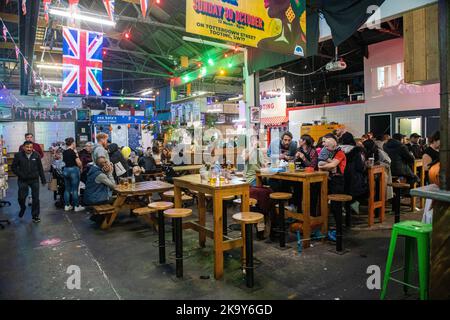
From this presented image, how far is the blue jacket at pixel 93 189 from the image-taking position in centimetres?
625

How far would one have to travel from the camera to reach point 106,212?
19.1 feet

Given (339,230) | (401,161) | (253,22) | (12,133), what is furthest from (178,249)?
(12,133)

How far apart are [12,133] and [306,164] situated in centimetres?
1838

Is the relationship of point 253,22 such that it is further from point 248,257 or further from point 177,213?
point 248,257

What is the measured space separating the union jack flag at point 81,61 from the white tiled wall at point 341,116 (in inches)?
357

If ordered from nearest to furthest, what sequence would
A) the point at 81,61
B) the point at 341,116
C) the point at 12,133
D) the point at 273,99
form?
the point at 81,61 < the point at 273,99 < the point at 341,116 < the point at 12,133

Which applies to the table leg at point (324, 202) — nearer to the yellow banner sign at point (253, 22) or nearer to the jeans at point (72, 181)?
the yellow banner sign at point (253, 22)

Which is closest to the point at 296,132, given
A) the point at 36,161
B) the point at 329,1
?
the point at 329,1

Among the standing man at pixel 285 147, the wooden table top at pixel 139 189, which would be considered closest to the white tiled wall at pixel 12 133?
the wooden table top at pixel 139 189

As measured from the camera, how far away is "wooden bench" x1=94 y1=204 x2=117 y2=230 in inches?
229

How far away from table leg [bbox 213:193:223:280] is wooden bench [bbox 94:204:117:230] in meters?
2.96

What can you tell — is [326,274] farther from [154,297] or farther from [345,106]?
[345,106]

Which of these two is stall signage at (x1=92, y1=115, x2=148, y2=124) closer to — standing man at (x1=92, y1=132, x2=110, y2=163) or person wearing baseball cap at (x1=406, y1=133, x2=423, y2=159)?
A: standing man at (x1=92, y1=132, x2=110, y2=163)
